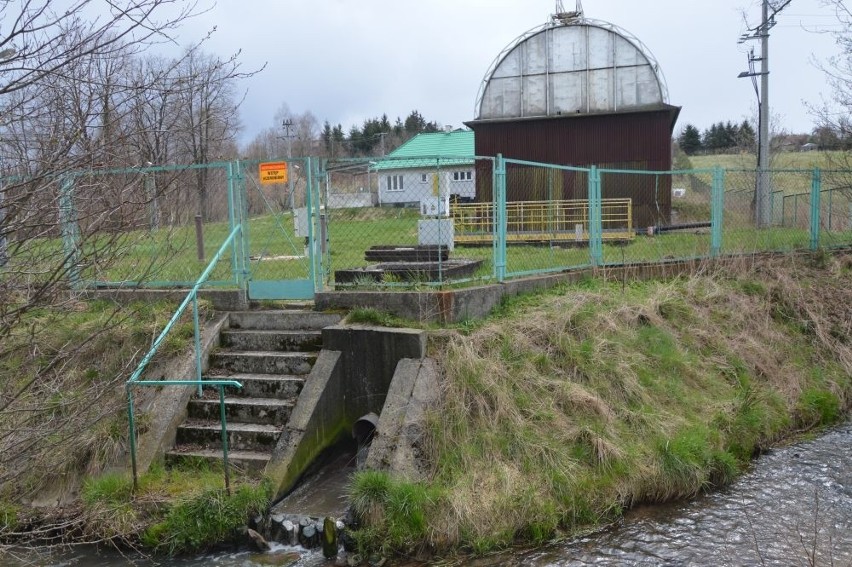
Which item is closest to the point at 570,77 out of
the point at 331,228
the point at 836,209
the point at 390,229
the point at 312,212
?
A: the point at 836,209

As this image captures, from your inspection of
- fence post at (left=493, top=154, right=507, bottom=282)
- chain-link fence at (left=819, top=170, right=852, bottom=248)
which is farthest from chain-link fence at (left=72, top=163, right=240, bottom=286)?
chain-link fence at (left=819, top=170, right=852, bottom=248)

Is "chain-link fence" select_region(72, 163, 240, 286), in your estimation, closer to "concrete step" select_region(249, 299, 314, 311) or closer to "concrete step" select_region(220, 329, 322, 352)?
"concrete step" select_region(220, 329, 322, 352)

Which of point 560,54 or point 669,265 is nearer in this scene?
point 669,265

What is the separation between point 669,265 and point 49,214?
10312 mm

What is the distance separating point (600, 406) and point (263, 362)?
3988 millimetres

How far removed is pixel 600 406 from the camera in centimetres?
773

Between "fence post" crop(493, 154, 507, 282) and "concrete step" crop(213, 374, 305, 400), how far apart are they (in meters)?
3.07

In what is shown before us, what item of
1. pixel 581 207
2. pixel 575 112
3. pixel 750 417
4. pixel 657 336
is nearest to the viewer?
pixel 750 417

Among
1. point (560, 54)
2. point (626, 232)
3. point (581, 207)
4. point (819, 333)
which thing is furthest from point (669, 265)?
point (560, 54)

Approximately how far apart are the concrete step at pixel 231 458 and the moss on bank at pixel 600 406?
4.60 feet

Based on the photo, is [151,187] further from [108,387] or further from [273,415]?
[273,415]

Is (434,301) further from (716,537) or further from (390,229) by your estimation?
(716,537)

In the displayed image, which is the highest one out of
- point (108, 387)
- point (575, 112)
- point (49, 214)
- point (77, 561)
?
point (575, 112)

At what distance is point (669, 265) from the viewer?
12023 mm
